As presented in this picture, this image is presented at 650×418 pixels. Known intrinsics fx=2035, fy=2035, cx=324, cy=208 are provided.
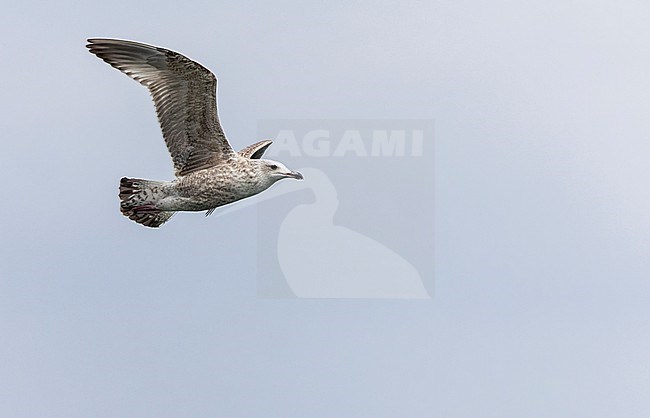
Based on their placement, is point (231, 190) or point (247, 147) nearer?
point (231, 190)

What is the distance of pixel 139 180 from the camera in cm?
3328

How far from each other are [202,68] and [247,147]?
2836 mm

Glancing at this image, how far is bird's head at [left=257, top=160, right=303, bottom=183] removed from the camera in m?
32.2

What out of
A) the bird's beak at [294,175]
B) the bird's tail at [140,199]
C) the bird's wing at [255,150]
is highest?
the bird's wing at [255,150]

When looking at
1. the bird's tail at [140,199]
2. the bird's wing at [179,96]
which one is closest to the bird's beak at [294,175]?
the bird's wing at [179,96]

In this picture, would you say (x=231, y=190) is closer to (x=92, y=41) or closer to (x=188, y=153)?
(x=188, y=153)

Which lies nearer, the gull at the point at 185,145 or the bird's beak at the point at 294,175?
the bird's beak at the point at 294,175

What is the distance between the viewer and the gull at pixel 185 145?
32.5m

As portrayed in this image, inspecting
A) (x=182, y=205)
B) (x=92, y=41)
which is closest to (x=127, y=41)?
(x=92, y=41)

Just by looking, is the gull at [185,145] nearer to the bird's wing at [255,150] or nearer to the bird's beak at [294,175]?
the bird's beak at [294,175]

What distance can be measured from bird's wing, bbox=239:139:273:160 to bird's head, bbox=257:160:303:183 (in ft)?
6.55

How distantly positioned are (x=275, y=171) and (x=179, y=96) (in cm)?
211

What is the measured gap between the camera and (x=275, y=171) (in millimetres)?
32250

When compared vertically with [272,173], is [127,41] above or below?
above
